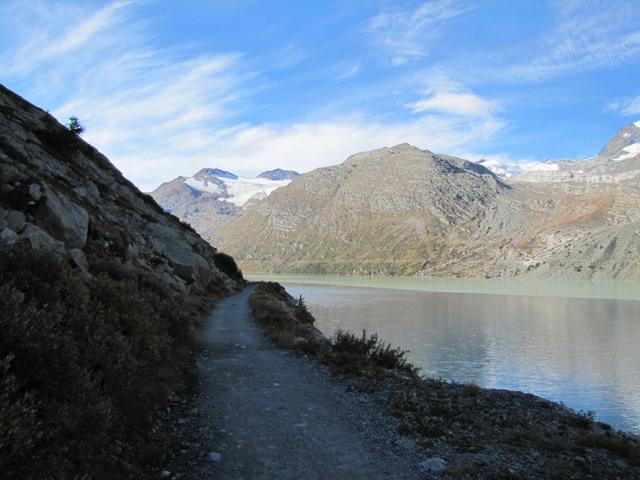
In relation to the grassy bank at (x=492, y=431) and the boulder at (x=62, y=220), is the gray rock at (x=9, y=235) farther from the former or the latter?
the grassy bank at (x=492, y=431)

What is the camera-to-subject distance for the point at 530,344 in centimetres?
4400

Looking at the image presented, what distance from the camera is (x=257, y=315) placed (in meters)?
28.6

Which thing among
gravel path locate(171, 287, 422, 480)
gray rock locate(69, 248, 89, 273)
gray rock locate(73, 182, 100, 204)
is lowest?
gravel path locate(171, 287, 422, 480)

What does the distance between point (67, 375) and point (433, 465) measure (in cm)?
605

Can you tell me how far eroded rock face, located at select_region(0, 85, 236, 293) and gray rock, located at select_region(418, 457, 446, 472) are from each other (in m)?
9.98

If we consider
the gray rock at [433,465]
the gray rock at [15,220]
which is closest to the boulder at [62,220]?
the gray rock at [15,220]

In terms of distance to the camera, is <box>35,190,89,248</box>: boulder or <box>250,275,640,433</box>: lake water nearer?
<box>35,190,89,248</box>: boulder

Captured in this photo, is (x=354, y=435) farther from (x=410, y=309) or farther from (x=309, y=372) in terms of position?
(x=410, y=309)

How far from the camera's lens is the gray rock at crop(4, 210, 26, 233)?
1466 centimetres

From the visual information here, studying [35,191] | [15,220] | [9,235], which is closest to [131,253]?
[35,191]

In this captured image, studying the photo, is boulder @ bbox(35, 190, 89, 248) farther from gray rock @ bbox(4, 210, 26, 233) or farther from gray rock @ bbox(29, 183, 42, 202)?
gray rock @ bbox(4, 210, 26, 233)

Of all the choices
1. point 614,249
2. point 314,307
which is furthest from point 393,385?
point 614,249

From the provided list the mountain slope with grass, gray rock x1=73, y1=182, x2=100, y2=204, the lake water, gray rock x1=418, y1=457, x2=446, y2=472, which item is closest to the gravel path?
gray rock x1=418, y1=457, x2=446, y2=472

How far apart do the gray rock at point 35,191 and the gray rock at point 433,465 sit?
1644 cm
